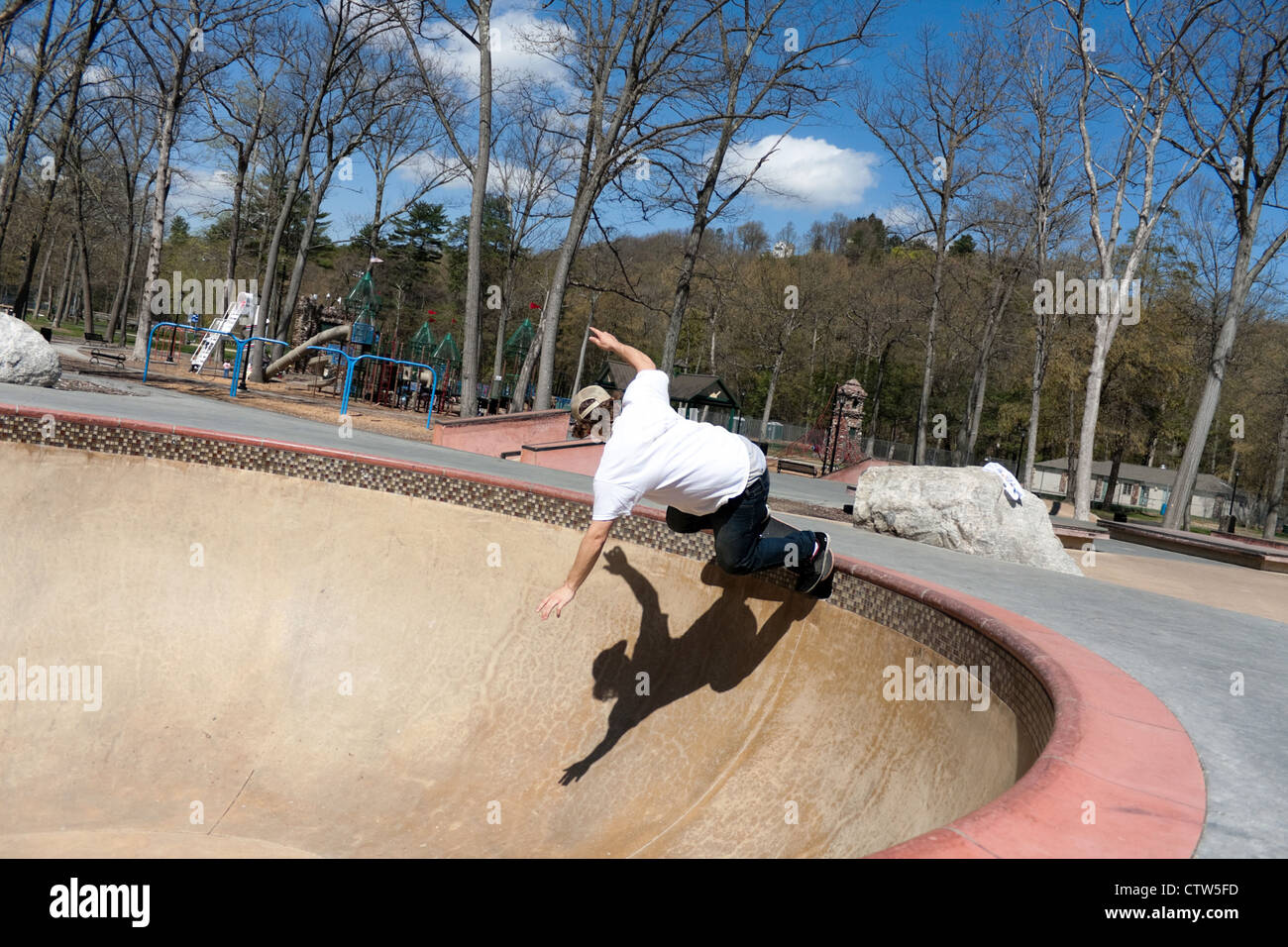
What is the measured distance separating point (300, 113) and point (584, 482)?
86.1 feet

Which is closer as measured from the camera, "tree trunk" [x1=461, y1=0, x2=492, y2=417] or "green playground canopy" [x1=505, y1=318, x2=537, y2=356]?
"tree trunk" [x1=461, y1=0, x2=492, y2=417]

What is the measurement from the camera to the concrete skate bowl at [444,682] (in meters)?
3.56

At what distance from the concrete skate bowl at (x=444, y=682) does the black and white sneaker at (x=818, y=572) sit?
16 centimetres

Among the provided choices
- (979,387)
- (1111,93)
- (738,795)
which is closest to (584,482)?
(738,795)

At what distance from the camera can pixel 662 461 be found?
12.6 feet

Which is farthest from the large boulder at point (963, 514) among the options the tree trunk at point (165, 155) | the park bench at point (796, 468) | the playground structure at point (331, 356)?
the tree trunk at point (165, 155)

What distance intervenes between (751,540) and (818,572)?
460 millimetres

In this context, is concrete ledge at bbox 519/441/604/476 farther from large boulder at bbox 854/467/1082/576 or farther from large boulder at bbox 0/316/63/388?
large boulder at bbox 0/316/63/388

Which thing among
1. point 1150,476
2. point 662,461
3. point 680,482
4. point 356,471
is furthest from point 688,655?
point 1150,476

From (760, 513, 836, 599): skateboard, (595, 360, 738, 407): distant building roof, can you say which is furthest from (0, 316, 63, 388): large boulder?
(595, 360, 738, 407): distant building roof

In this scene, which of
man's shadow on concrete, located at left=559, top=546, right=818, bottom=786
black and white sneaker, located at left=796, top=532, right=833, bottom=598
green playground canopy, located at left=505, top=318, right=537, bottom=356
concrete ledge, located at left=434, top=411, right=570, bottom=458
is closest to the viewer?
black and white sneaker, located at left=796, top=532, right=833, bottom=598

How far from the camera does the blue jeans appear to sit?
172 inches

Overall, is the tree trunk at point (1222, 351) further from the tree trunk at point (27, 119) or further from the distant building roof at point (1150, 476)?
the distant building roof at point (1150, 476)

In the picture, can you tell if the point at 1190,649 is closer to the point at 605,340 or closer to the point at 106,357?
the point at 605,340
